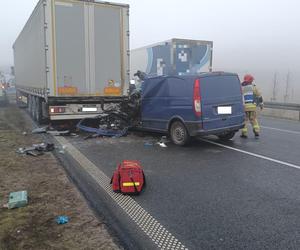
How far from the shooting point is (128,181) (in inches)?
201

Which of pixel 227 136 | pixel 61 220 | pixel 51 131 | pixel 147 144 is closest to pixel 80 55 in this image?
pixel 51 131

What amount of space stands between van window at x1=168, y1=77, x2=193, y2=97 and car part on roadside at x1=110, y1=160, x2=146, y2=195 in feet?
11.7

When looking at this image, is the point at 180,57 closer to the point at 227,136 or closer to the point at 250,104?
the point at 250,104

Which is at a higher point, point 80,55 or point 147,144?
point 80,55

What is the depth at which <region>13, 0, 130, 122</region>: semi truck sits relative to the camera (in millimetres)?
10266

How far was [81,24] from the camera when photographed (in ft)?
34.4

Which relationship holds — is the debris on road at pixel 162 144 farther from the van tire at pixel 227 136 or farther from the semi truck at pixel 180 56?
the semi truck at pixel 180 56

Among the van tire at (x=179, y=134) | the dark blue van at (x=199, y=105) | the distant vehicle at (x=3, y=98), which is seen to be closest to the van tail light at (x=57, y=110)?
the dark blue van at (x=199, y=105)

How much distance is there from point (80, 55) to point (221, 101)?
4.59m

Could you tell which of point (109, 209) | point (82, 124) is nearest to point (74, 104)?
point (82, 124)

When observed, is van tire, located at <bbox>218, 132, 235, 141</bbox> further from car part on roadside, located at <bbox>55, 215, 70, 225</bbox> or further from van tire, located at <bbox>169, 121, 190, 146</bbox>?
car part on roadside, located at <bbox>55, 215, 70, 225</bbox>

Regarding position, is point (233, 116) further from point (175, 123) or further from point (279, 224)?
point (279, 224)

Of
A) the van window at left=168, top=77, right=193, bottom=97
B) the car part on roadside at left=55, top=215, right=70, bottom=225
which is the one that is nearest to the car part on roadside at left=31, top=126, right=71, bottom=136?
the van window at left=168, top=77, right=193, bottom=97

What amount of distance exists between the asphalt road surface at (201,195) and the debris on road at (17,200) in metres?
0.84
